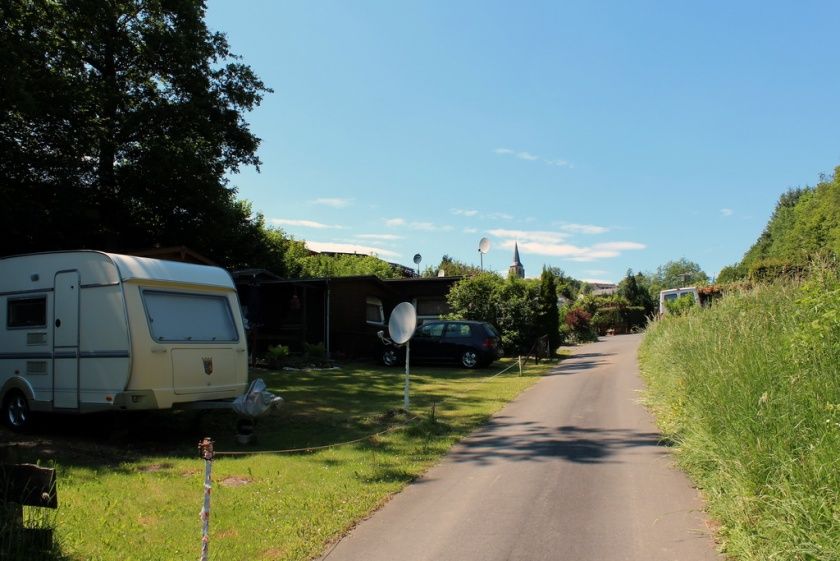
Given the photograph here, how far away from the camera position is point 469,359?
776 inches

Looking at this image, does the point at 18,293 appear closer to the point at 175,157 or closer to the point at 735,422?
the point at 735,422

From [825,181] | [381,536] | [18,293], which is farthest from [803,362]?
[825,181]

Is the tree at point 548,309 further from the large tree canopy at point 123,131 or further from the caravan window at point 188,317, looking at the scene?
the caravan window at point 188,317

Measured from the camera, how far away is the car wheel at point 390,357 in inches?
825

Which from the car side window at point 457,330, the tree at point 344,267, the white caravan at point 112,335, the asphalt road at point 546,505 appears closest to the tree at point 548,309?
the car side window at point 457,330

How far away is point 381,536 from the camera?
5203 mm

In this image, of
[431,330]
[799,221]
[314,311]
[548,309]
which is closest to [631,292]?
[799,221]

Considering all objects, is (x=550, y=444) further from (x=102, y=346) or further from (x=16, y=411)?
(x=16, y=411)

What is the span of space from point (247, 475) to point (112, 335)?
298cm

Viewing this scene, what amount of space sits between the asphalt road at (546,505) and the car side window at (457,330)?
10247mm

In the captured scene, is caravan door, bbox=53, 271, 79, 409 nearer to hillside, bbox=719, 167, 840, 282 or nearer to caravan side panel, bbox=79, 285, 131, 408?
caravan side panel, bbox=79, 285, 131, 408

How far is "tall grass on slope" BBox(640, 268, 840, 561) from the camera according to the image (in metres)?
3.72

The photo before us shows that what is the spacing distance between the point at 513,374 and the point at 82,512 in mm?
13527

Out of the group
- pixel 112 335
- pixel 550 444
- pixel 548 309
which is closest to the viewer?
pixel 550 444
